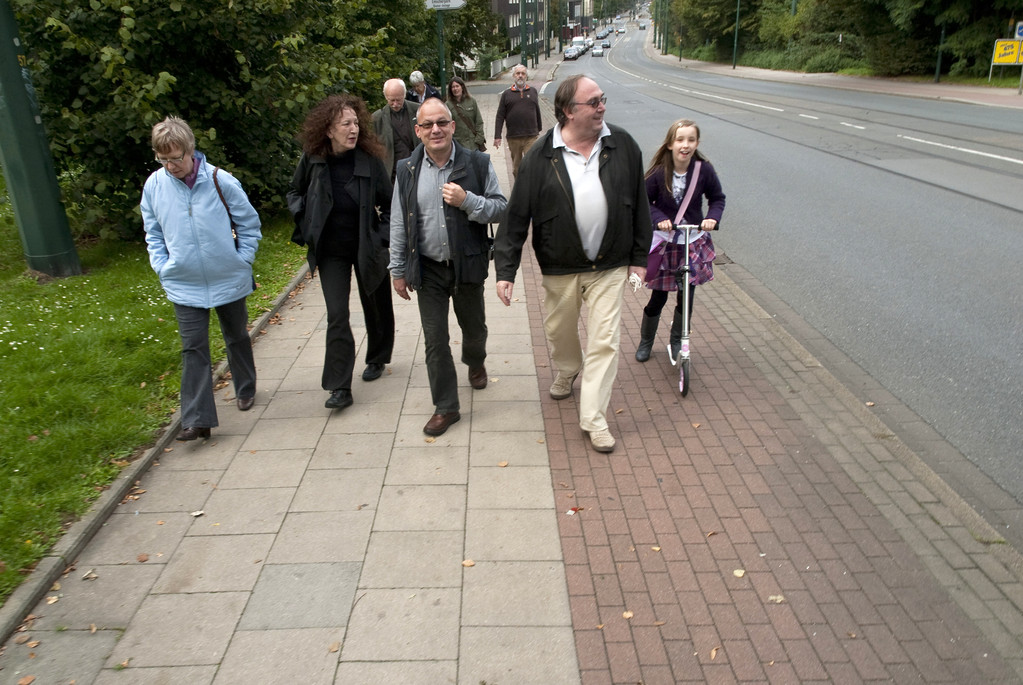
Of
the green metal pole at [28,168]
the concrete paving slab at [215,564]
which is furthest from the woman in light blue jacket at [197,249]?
the green metal pole at [28,168]

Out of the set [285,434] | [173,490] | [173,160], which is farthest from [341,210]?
[173,490]

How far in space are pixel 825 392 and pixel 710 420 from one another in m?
0.94

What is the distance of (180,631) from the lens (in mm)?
3330

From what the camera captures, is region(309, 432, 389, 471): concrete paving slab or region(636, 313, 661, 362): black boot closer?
region(309, 432, 389, 471): concrete paving slab

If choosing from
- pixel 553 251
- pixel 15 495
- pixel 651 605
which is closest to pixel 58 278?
pixel 15 495

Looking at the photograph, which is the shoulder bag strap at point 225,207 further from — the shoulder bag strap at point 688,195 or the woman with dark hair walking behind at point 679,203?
the shoulder bag strap at point 688,195

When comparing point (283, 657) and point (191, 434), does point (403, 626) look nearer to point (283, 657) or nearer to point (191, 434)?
point (283, 657)

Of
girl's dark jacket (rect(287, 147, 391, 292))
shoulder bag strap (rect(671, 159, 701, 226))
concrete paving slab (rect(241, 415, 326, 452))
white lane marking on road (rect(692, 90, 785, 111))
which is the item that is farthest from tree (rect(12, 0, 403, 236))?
white lane marking on road (rect(692, 90, 785, 111))

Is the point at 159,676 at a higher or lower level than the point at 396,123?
lower

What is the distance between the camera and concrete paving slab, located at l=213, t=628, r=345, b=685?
10.0ft

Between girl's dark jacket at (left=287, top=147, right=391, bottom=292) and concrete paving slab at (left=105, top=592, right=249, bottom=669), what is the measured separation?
7.24 feet

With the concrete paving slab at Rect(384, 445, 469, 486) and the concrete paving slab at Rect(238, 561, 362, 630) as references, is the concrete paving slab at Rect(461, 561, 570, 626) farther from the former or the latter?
the concrete paving slab at Rect(384, 445, 469, 486)

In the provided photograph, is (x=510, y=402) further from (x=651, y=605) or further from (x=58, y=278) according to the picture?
(x=58, y=278)

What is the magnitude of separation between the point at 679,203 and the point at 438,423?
216 cm
